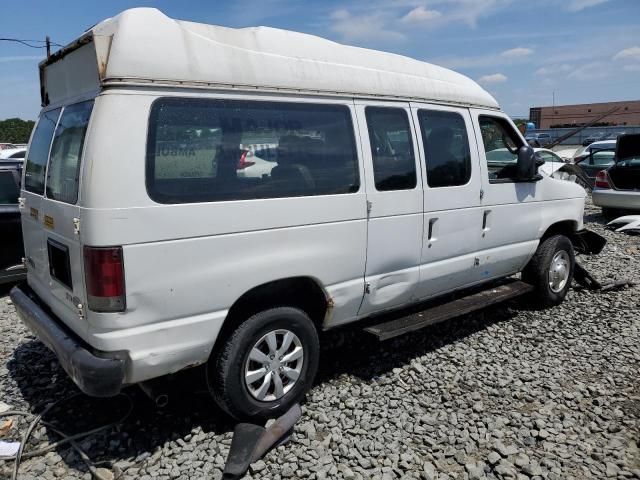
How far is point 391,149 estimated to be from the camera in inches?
159

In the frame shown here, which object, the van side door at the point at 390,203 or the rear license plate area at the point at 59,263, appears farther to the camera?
the van side door at the point at 390,203

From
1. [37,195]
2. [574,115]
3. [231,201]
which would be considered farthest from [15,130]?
[574,115]

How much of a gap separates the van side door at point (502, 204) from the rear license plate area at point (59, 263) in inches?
129

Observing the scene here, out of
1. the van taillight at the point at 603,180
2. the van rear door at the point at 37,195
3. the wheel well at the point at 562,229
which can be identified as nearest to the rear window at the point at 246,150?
the van rear door at the point at 37,195

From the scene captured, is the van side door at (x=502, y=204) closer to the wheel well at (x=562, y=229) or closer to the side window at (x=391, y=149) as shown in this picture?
the wheel well at (x=562, y=229)

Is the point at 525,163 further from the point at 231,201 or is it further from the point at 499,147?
the point at 231,201

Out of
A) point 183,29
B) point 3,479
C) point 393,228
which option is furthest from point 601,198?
point 3,479

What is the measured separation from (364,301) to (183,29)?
218 centimetres

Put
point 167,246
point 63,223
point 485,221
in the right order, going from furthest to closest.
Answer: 1. point 485,221
2. point 63,223
3. point 167,246

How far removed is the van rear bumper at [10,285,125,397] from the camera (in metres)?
2.80

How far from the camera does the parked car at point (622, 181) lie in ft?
36.0

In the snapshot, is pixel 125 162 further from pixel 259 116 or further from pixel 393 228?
pixel 393 228

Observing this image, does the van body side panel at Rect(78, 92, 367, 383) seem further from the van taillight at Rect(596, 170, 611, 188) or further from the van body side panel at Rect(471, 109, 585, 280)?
the van taillight at Rect(596, 170, 611, 188)

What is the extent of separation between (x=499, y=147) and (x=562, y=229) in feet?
4.84
